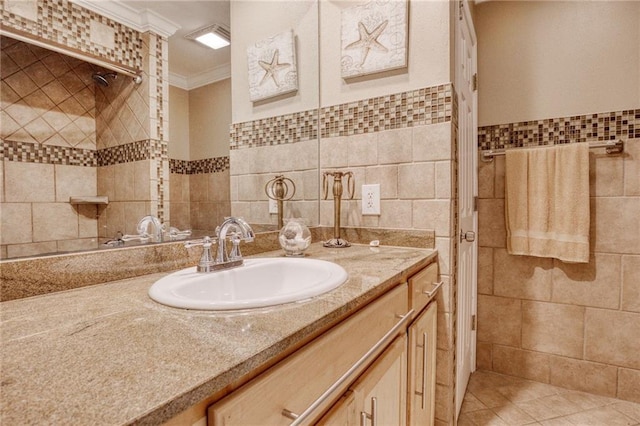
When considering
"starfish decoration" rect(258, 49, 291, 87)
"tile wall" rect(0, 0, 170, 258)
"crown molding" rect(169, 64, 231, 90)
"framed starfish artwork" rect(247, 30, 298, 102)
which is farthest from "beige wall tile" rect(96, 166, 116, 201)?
"starfish decoration" rect(258, 49, 291, 87)

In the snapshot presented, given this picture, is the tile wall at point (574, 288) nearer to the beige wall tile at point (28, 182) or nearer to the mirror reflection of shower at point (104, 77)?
the mirror reflection of shower at point (104, 77)

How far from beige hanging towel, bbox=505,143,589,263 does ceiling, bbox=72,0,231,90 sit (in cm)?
159

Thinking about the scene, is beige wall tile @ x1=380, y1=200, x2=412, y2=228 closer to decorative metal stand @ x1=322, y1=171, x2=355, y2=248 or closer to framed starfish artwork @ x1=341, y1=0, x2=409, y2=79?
decorative metal stand @ x1=322, y1=171, x2=355, y2=248

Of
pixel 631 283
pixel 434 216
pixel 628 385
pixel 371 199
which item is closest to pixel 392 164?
pixel 371 199

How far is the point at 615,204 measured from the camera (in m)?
1.67

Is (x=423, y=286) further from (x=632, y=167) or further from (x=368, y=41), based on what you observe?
(x=632, y=167)

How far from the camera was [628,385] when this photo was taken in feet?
5.53

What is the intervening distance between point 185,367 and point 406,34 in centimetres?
142

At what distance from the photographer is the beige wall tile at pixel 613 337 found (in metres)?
1.67

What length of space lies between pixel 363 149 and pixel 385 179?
6.7 inches

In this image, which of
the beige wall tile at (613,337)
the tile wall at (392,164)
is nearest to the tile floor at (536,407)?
the beige wall tile at (613,337)

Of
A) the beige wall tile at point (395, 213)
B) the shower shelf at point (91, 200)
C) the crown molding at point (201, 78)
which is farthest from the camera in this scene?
the beige wall tile at point (395, 213)

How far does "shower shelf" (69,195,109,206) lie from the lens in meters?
0.77

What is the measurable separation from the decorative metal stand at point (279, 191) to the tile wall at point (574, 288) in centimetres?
119
